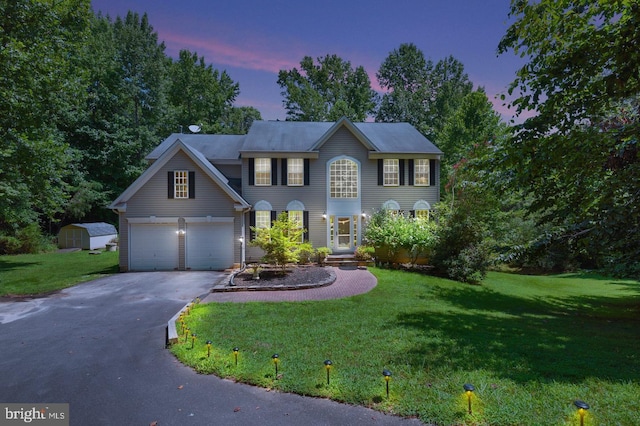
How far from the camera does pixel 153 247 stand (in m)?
15.5

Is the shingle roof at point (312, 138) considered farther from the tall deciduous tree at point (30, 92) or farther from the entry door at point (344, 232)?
the tall deciduous tree at point (30, 92)

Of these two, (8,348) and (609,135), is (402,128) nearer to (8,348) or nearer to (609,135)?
(609,135)

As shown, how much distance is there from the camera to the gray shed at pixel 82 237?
26094mm

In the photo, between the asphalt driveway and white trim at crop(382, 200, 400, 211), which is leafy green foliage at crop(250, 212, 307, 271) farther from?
white trim at crop(382, 200, 400, 211)

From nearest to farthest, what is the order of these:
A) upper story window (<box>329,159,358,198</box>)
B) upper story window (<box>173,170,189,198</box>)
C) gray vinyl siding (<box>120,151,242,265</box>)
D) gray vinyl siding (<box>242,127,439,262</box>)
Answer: gray vinyl siding (<box>120,151,242,265</box>), upper story window (<box>173,170,189,198</box>), gray vinyl siding (<box>242,127,439,262</box>), upper story window (<box>329,159,358,198</box>)

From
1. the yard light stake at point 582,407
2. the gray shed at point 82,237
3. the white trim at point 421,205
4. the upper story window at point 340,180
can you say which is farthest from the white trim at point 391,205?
the gray shed at point 82,237

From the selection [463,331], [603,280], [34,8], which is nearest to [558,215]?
[463,331]

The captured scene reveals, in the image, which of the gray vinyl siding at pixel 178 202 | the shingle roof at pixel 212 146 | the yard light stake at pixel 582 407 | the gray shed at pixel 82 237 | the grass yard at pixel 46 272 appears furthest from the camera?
the gray shed at pixel 82 237

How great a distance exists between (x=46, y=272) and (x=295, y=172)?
14.2 metres

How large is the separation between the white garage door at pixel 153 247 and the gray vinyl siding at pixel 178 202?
439 mm

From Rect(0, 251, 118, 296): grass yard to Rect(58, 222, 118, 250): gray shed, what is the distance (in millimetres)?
4189

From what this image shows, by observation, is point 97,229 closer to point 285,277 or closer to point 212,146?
point 212,146

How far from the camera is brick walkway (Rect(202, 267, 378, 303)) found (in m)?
10.4

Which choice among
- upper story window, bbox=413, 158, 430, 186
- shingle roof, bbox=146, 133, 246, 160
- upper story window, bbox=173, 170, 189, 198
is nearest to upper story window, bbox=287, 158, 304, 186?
shingle roof, bbox=146, 133, 246, 160
